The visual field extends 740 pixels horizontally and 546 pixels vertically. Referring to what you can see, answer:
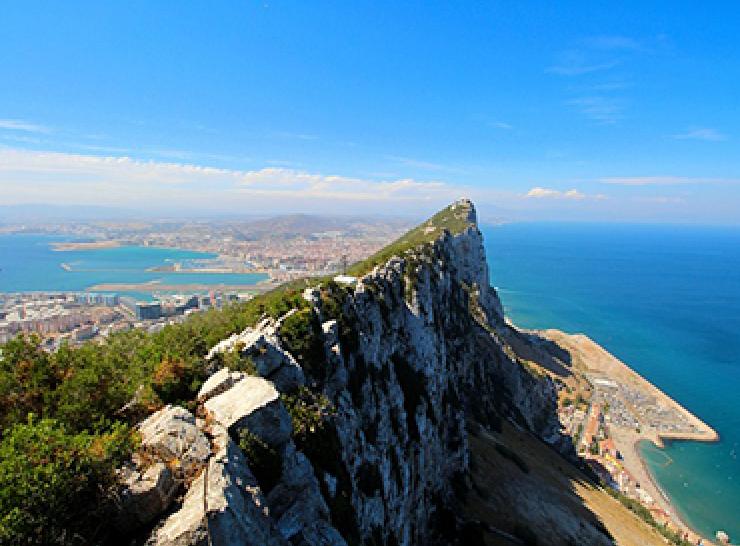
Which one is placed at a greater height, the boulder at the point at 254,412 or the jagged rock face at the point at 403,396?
the boulder at the point at 254,412

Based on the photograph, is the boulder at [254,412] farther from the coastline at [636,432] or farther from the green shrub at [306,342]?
the coastline at [636,432]

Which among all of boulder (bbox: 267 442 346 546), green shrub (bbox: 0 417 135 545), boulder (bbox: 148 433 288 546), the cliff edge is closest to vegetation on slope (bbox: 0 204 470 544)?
green shrub (bbox: 0 417 135 545)

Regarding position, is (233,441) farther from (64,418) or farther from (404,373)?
(404,373)

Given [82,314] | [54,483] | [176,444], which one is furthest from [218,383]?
[82,314]

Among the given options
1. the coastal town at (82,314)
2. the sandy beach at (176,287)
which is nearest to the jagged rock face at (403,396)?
the coastal town at (82,314)

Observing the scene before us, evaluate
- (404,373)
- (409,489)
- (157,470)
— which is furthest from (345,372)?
(157,470)

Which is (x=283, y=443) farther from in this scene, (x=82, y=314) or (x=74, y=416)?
(x=82, y=314)
